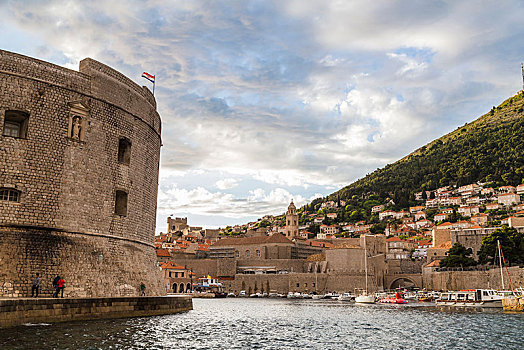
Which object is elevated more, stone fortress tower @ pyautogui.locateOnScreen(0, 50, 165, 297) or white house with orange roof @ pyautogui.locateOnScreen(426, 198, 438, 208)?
white house with orange roof @ pyautogui.locateOnScreen(426, 198, 438, 208)

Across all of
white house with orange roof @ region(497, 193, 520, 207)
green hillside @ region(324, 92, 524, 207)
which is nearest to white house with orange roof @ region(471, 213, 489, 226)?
white house with orange roof @ region(497, 193, 520, 207)

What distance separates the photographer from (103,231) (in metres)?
18.3

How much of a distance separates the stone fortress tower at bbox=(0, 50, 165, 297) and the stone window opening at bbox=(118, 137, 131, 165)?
0.04m

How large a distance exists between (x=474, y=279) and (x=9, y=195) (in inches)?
1605

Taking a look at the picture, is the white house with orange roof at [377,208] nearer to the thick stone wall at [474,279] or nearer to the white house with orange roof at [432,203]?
the white house with orange roof at [432,203]

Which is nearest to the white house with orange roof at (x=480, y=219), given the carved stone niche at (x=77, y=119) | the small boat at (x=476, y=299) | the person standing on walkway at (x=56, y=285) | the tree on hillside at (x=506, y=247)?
the tree on hillside at (x=506, y=247)

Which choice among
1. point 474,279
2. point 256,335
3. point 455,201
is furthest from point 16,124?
point 455,201

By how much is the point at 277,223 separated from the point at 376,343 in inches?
5207

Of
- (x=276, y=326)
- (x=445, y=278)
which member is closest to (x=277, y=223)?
(x=445, y=278)

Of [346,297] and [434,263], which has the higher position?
[434,263]

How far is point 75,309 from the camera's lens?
1504cm

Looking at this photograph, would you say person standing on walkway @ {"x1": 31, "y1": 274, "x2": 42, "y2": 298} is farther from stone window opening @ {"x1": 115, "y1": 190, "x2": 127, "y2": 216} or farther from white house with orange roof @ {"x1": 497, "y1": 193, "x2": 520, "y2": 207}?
white house with orange roof @ {"x1": 497, "y1": 193, "x2": 520, "y2": 207}

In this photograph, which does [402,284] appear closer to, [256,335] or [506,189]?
[506,189]

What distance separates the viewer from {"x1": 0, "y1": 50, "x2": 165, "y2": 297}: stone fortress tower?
622 inches
